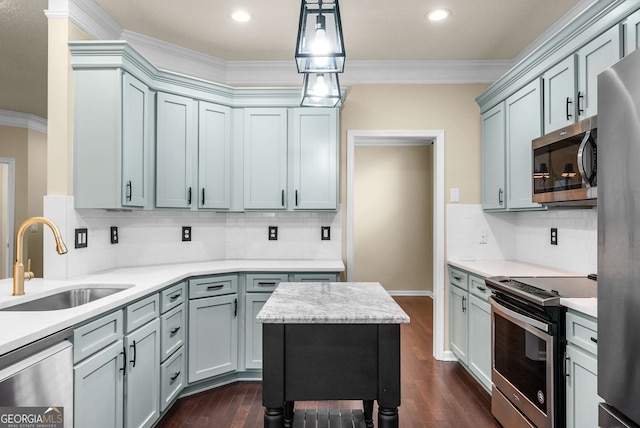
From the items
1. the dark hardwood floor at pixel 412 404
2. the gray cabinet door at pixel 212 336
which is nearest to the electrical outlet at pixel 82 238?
the gray cabinet door at pixel 212 336

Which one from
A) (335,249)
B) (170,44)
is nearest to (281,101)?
(170,44)

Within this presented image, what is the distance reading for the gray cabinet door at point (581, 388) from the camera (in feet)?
5.58

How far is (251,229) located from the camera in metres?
3.76

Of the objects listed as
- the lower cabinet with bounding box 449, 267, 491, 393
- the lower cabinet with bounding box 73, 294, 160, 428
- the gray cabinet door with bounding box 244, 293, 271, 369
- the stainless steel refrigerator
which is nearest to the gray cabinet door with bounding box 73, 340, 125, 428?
the lower cabinet with bounding box 73, 294, 160, 428

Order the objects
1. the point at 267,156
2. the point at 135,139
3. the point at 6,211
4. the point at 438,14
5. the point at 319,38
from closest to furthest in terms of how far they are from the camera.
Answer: the point at 319,38 → the point at 135,139 → the point at 438,14 → the point at 267,156 → the point at 6,211

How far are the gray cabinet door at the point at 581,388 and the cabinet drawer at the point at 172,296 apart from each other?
2.28m

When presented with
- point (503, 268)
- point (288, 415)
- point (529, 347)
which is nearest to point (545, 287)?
point (529, 347)

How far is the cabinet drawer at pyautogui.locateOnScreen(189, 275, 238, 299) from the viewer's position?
2904 millimetres

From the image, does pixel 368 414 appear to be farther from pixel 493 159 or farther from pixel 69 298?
pixel 493 159

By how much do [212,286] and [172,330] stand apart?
0.45m

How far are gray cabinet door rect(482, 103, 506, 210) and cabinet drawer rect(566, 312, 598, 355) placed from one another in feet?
4.98

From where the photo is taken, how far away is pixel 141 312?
86.8 inches

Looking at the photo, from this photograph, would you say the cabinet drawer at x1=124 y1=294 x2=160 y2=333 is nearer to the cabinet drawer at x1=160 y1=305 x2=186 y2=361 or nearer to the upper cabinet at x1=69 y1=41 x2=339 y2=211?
the cabinet drawer at x1=160 y1=305 x2=186 y2=361

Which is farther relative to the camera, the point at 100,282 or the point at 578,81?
the point at 100,282
